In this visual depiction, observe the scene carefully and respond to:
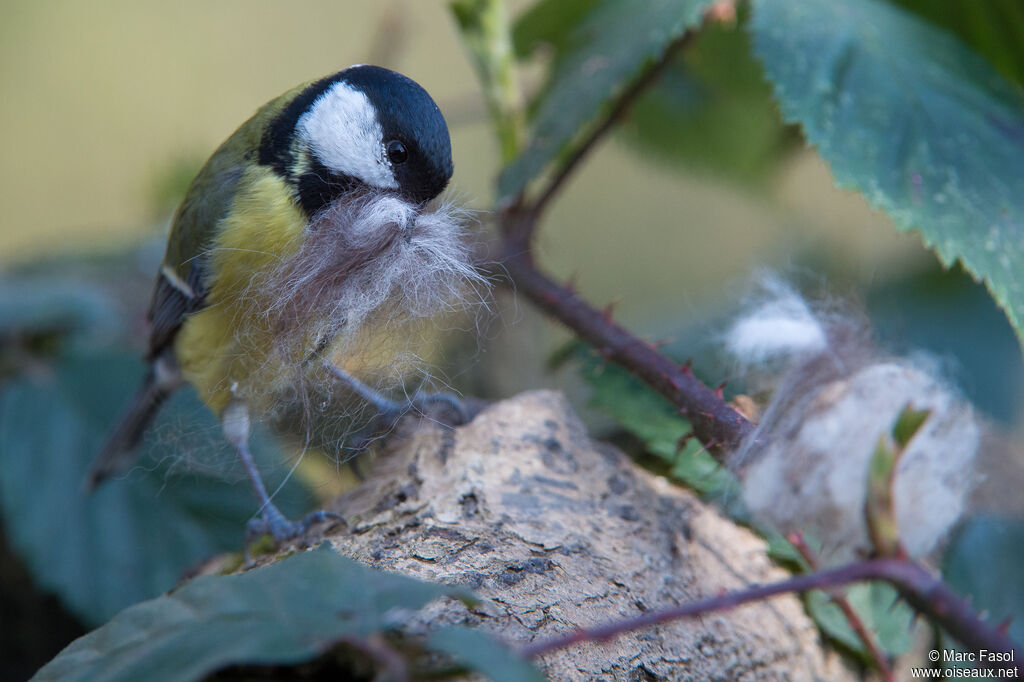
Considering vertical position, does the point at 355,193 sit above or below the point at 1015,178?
below

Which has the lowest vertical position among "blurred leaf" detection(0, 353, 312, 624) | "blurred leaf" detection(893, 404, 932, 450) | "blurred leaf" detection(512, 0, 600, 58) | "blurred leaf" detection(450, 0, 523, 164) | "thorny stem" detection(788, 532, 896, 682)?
"blurred leaf" detection(0, 353, 312, 624)

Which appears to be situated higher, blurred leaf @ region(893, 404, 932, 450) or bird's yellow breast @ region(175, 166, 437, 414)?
blurred leaf @ region(893, 404, 932, 450)

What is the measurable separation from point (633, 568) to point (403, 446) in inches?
12.5

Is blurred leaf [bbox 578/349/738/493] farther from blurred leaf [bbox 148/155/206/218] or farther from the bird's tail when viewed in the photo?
blurred leaf [bbox 148/155/206/218]

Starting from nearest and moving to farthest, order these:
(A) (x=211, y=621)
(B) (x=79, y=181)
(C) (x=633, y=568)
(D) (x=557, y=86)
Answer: (A) (x=211, y=621) < (C) (x=633, y=568) < (D) (x=557, y=86) < (B) (x=79, y=181)

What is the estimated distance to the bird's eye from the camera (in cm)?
91

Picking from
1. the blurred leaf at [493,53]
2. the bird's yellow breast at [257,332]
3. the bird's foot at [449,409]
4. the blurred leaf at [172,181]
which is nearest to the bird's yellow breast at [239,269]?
the bird's yellow breast at [257,332]

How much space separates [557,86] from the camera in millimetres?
1143

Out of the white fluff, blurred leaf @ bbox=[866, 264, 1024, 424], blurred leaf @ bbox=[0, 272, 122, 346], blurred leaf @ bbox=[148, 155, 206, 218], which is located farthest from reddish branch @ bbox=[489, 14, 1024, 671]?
blurred leaf @ bbox=[148, 155, 206, 218]

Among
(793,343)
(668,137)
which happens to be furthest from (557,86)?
(793,343)

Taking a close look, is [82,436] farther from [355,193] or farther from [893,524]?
[893,524]

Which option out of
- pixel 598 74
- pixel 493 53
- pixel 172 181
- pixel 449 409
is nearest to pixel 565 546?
pixel 449 409

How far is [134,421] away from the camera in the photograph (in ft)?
4.35

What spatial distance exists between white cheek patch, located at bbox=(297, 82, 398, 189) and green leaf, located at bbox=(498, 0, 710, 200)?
0.17m
